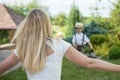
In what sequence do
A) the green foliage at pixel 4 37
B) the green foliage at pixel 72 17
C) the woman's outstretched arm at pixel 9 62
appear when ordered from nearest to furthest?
the woman's outstretched arm at pixel 9 62 < the green foliage at pixel 4 37 < the green foliage at pixel 72 17

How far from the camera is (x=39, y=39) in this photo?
2.67 m

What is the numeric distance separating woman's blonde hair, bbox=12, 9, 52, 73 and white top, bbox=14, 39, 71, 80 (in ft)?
0.17

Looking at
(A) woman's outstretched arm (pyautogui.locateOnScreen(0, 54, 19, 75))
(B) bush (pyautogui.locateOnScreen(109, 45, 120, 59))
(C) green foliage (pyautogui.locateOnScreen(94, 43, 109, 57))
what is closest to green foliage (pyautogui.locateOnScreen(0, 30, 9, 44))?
(C) green foliage (pyautogui.locateOnScreen(94, 43, 109, 57))

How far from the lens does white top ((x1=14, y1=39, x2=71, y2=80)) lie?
2725 mm

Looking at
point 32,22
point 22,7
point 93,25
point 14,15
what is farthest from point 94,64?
point 22,7

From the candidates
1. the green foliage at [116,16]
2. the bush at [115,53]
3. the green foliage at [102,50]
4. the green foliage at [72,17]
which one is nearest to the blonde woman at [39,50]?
the bush at [115,53]

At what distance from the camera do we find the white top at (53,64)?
2725 mm

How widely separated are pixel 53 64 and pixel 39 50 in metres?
0.17

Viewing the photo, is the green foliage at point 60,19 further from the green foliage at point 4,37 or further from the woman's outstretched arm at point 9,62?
the woman's outstretched arm at point 9,62

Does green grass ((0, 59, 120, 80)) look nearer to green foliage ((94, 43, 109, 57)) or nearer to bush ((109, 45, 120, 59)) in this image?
bush ((109, 45, 120, 59))

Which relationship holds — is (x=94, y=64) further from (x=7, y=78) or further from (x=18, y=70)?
(x=18, y=70)

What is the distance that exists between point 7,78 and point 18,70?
160 cm

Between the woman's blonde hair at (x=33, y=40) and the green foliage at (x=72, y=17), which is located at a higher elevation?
the woman's blonde hair at (x=33, y=40)

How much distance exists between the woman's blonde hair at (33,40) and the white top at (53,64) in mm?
53
